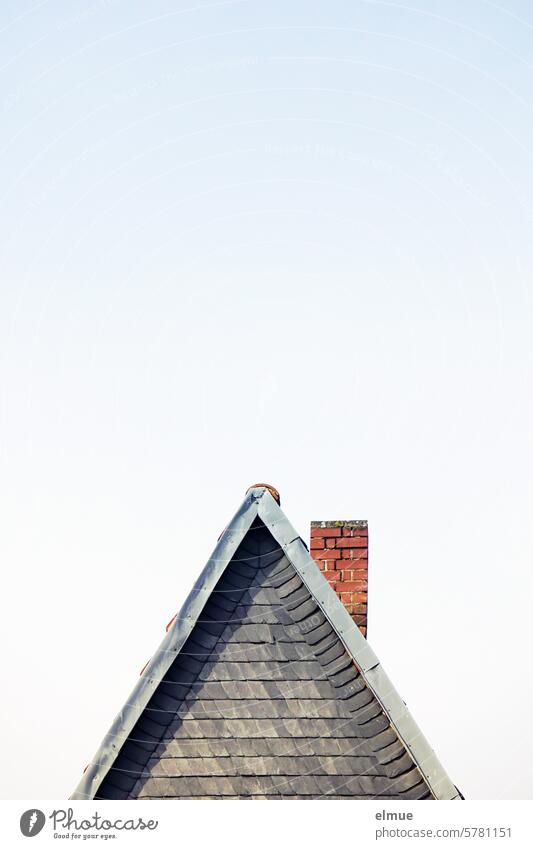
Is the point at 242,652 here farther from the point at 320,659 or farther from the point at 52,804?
the point at 52,804

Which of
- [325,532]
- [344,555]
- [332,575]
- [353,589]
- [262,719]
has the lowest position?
[262,719]

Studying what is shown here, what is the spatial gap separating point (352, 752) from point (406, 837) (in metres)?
0.64

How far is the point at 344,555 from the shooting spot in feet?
26.3

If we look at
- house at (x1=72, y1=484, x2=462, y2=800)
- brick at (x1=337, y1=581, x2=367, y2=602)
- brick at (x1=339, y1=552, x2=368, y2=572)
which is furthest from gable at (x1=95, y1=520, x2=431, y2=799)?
brick at (x1=339, y1=552, x2=368, y2=572)

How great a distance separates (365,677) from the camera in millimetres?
6668

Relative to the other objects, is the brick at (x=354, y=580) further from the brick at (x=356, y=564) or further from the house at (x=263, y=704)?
the house at (x=263, y=704)

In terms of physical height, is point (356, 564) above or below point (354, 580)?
above

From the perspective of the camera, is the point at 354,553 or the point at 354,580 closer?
the point at 354,580

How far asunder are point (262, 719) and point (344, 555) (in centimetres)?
172

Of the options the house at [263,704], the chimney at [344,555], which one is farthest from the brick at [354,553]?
the house at [263,704]

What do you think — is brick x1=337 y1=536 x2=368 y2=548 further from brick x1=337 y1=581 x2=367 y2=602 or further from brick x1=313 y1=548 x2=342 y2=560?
brick x1=337 y1=581 x2=367 y2=602

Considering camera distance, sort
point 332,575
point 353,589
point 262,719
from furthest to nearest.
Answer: point 332,575 → point 353,589 → point 262,719

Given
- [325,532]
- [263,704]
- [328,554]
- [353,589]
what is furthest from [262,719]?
[325,532]

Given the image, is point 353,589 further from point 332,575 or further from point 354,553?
point 354,553
